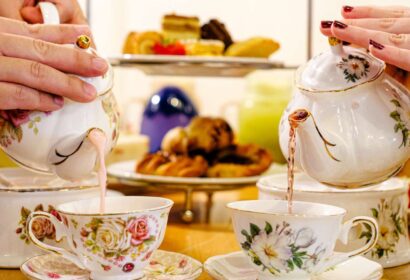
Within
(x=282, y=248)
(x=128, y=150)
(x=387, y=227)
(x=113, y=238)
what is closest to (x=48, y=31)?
(x=113, y=238)

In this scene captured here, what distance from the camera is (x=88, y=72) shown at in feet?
2.57

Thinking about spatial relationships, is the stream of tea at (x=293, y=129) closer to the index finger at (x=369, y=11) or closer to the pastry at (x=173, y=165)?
the index finger at (x=369, y=11)

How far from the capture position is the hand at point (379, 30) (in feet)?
2.50

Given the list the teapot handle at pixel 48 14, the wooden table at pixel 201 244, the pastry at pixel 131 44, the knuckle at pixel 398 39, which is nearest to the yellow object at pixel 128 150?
the pastry at pixel 131 44

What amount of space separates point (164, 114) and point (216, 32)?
0.38m

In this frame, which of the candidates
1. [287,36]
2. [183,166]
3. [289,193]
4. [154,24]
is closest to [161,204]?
[289,193]

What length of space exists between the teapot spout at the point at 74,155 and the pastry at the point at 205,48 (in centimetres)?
63

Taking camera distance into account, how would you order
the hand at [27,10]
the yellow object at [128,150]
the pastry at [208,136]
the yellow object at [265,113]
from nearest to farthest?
the hand at [27,10] → the pastry at [208,136] → the yellow object at [128,150] → the yellow object at [265,113]

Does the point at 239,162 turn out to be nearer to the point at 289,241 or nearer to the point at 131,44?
the point at 131,44

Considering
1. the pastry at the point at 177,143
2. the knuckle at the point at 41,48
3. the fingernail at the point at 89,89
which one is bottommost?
the pastry at the point at 177,143

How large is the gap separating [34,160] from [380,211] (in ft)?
1.39

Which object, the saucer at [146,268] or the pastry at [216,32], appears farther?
the pastry at [216,32]

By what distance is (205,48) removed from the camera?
1387mm

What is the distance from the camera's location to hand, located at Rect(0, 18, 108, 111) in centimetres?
77
